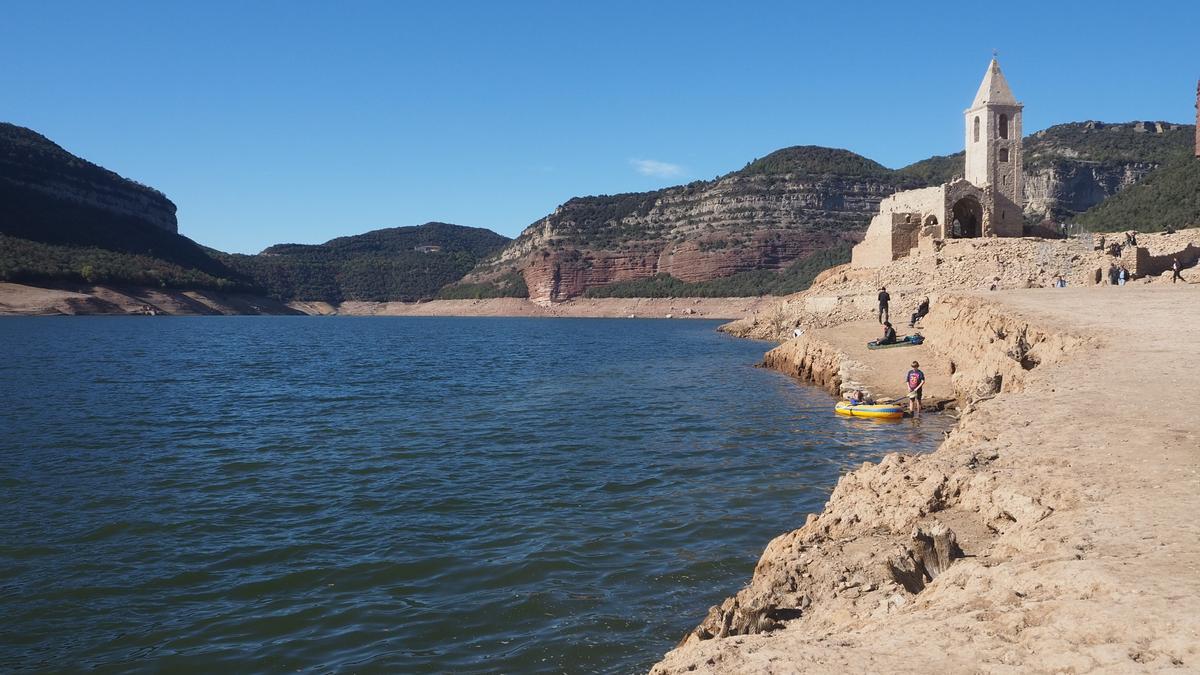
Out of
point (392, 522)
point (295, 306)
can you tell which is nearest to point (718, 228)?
point (295, 306)

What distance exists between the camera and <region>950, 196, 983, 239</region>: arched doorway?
45312mm

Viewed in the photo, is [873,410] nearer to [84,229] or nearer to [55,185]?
[84,229]

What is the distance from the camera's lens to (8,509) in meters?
11.0

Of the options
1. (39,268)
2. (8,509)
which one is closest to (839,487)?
(8,509)

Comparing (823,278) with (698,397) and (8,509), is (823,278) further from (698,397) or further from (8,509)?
(8,509)

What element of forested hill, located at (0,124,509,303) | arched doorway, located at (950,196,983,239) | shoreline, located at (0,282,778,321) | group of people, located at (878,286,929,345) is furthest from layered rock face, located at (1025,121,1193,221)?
forested hill, located at (0,124,509,303)

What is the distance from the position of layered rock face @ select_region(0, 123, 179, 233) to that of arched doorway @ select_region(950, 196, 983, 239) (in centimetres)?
13173

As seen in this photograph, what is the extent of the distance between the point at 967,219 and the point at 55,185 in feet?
502

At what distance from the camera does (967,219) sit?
1831 inches

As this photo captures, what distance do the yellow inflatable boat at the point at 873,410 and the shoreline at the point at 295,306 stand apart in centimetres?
5310

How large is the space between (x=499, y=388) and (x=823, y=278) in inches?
1376

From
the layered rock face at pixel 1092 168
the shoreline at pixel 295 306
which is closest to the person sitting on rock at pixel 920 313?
the shoreline at pixel 295 306

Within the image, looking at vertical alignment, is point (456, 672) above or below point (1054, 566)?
below

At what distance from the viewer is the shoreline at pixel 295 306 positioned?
9894cm
